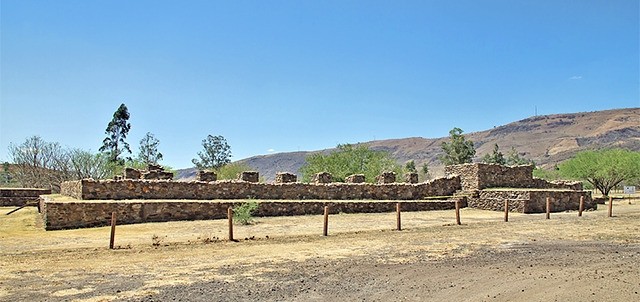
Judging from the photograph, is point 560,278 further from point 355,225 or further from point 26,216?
point 26,216

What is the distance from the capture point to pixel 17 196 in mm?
33281

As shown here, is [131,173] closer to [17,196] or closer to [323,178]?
[323,178]

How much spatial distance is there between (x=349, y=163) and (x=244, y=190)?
32.3 meters

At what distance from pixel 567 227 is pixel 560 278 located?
32.9 ft

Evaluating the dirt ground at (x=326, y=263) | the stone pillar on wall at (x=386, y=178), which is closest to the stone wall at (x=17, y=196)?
the dirt ground at (x=326, y=263)

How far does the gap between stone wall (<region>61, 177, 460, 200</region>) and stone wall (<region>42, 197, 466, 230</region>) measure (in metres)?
2.05

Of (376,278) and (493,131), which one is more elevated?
(493,131)

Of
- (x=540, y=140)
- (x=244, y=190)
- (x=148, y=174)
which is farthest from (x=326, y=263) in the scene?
(x=540, y=140)

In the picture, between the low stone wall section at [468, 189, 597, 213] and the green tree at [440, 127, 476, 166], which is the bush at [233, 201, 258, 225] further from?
Result: the green tree at [440, 127, 476, 166]

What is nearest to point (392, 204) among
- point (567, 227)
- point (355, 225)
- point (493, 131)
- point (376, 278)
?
point (355, 225)

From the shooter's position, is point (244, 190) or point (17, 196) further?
point (17, 196)

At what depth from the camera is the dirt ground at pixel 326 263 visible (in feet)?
27.0

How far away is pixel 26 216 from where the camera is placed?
A: 23.2m

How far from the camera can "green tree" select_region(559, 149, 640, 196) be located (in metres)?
42.2
